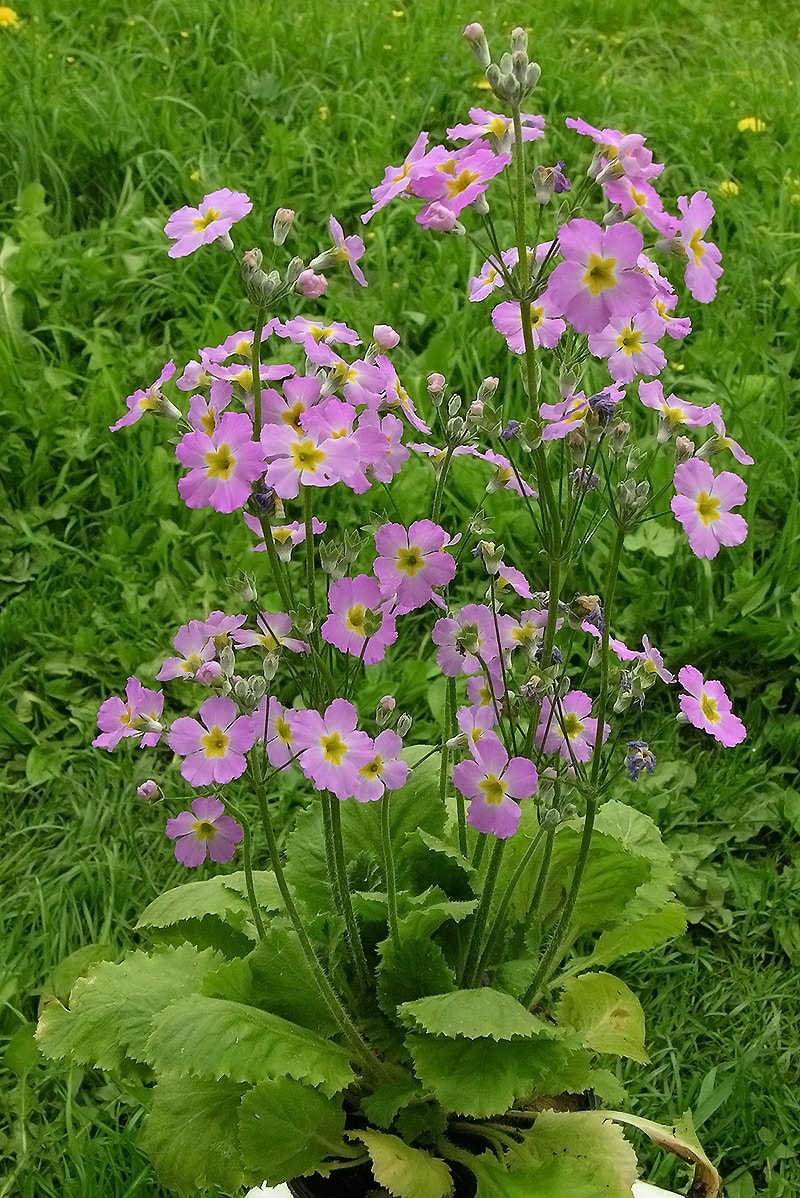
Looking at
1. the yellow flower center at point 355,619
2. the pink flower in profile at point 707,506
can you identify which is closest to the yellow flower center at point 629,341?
the pink flower in profile at point 707,506

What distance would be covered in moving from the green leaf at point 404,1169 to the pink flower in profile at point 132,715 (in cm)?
52

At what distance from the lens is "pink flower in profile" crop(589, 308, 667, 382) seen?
1141mm

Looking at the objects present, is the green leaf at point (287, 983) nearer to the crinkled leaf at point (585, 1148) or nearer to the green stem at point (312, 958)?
the green stem at point (312, 958)

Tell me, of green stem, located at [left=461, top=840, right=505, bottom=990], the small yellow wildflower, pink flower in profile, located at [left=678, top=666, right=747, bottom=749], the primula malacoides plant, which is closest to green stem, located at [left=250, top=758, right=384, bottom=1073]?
the primula malacoides plant

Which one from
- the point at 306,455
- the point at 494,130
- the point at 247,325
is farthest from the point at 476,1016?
the point at 247,325

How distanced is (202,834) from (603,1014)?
65 centimetres

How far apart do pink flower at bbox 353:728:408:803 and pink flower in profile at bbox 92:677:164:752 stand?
0.27 m

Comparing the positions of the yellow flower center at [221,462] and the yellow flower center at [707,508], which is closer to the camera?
the yellow flower center at [221,462]

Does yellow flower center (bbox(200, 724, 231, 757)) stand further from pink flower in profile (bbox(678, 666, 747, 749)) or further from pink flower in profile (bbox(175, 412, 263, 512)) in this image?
pink flower in profile (bbox(678, 666, 747, 749))

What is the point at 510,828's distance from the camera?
1.21 metres

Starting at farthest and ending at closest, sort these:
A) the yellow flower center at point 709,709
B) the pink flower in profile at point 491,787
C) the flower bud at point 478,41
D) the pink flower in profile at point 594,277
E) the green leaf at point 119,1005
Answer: the green leaf at point 119,1005, the yellow flower center at point 709,709, the pink flower in profile at point 491,787, the flower bud at point 478,41, the pink flower in profile at point 594,277

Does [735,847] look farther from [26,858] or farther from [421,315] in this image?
[421,315]

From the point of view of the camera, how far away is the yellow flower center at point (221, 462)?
1.08 m

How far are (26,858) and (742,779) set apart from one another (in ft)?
4.51
